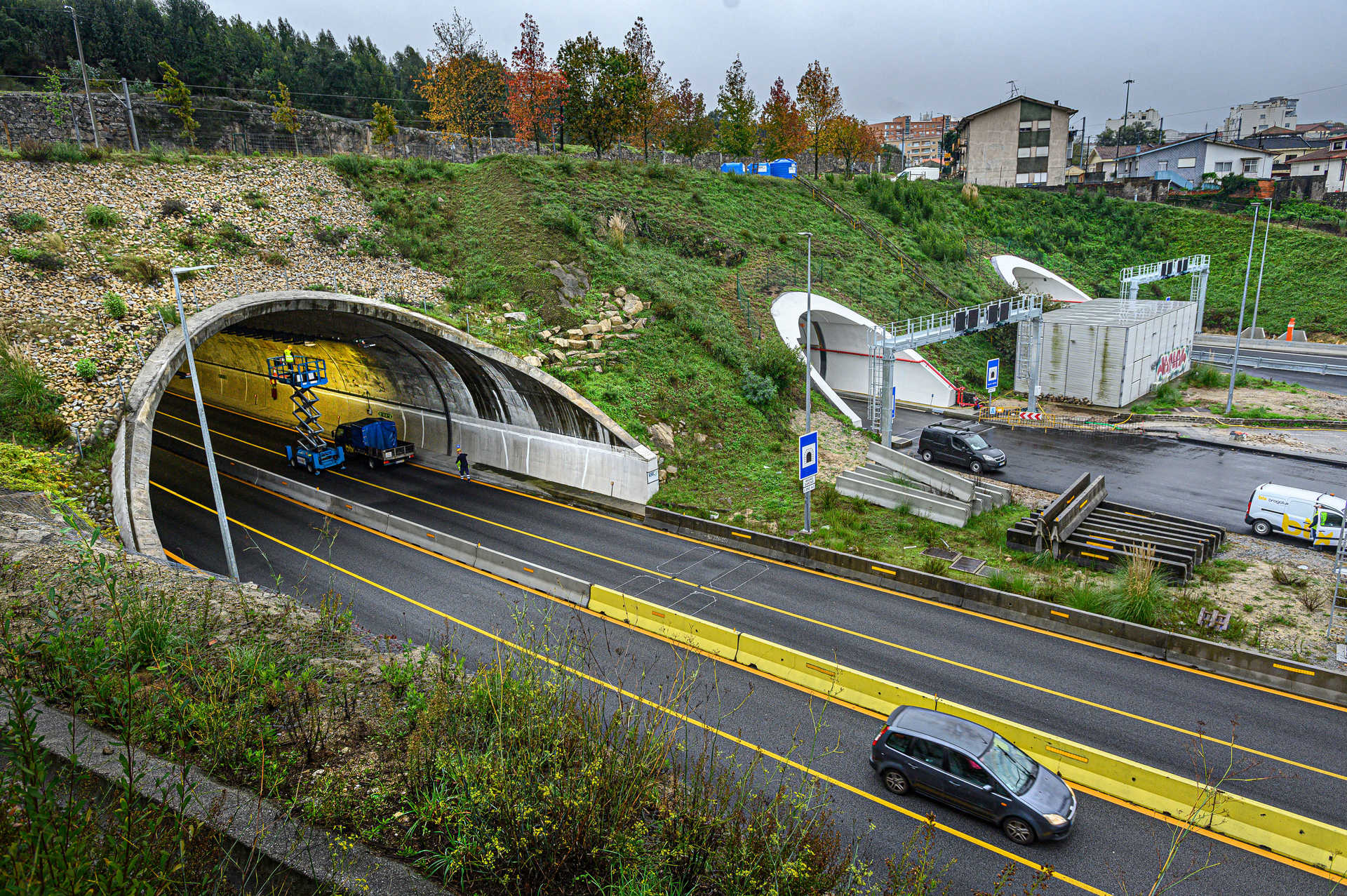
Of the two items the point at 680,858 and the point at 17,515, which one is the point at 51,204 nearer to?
the point at 17,515

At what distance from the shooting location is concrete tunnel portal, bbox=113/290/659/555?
854 inches

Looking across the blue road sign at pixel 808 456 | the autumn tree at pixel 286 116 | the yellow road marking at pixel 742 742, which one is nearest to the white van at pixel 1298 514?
the blue road sign at pixel 808 456

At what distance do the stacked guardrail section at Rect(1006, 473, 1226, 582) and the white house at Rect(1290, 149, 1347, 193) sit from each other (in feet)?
243

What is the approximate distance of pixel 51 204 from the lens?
Answer: 27406 mm

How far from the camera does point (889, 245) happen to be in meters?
52.3

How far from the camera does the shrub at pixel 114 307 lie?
2314 centimetres

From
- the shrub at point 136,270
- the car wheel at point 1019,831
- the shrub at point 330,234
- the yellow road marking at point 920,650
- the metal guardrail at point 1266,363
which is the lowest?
the yellow road marking at point 920,650

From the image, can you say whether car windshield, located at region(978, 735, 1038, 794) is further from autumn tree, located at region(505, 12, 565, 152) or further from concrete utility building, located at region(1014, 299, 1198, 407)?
autumn tree, located at region(505, 12, 565, 152)

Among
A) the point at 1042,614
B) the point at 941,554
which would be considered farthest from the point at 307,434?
the point at 1042,614

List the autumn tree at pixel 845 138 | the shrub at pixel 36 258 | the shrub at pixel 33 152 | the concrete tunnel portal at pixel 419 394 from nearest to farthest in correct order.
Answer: the concrete tunnel portal at pixel 419 394 → the shrub at pixel 36 258 → the shrub at pixel 33 152 → the autumn tree at pixel 845 138

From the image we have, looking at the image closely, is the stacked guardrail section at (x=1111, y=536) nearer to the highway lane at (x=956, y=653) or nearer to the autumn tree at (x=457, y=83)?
the highway lane at (x=956, y=653)

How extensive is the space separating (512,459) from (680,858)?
24.6m

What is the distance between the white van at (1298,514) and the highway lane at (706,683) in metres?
15.1

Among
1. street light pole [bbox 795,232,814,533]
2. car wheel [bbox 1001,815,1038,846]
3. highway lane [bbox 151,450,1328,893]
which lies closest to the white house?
street light pole [bbox 795,232,814,533]
